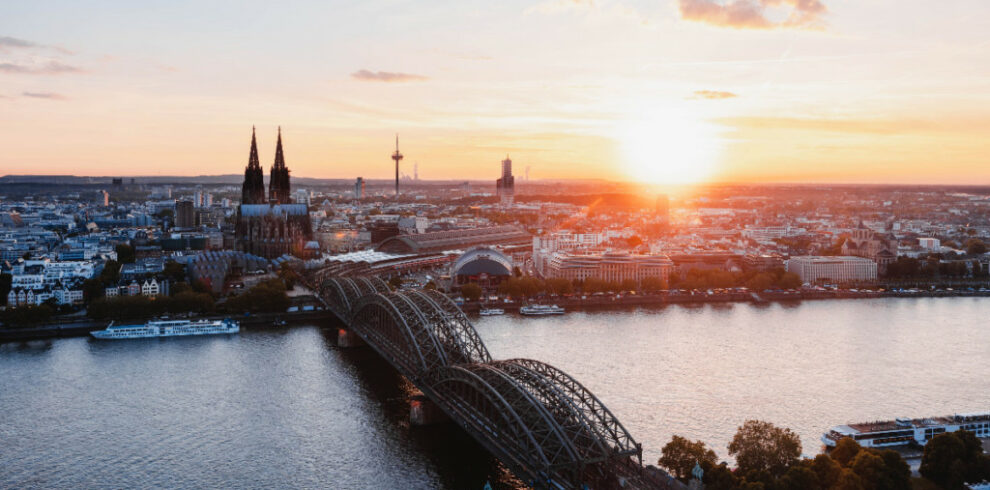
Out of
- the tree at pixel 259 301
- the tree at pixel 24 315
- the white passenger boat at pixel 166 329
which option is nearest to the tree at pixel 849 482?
the white passenger boat at pixel 166 329

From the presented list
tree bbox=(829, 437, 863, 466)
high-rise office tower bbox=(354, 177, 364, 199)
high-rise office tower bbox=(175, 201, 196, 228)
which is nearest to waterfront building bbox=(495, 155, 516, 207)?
high-rise office tower bbox=(354, 177, 364, 199)

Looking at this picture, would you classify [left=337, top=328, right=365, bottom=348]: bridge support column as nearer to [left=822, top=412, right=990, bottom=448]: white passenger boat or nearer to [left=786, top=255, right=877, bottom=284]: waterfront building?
[left=822, top=412, right=990, bottom=448]: white passenger boat

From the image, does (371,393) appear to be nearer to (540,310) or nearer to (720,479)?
(720,479)

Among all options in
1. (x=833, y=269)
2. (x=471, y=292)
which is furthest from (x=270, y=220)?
(x=833, y=269)

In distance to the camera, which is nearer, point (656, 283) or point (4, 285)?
point (4, 285)

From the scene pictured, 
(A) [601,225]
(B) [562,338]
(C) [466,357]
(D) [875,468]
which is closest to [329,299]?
(B) [562,338]

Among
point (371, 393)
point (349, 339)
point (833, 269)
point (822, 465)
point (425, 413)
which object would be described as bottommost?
point (371, 393)

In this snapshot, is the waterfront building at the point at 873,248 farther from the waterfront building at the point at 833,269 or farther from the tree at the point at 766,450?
the tree at the point at 766,450
